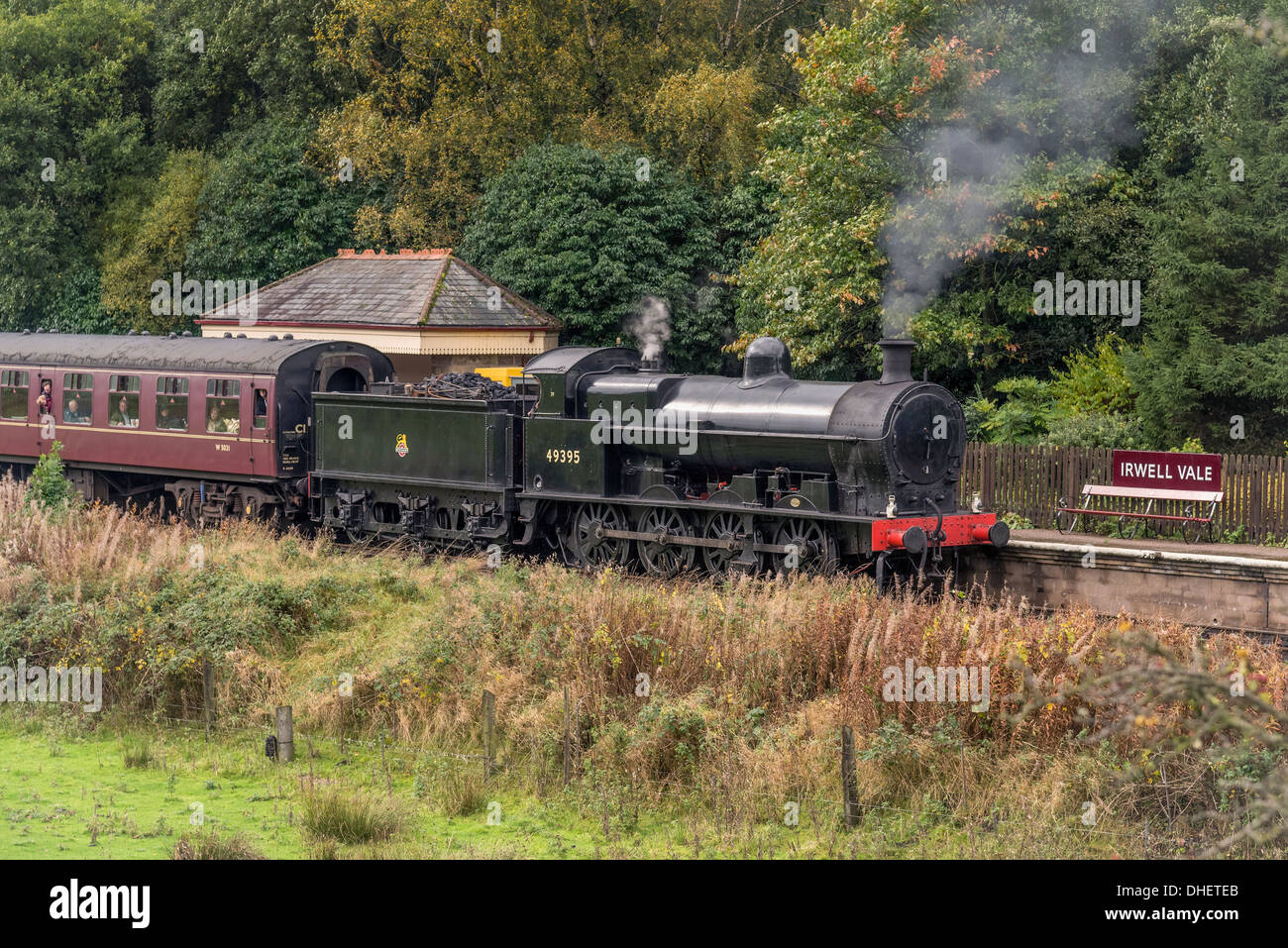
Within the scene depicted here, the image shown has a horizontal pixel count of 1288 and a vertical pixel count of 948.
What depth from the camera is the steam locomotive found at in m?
16.5

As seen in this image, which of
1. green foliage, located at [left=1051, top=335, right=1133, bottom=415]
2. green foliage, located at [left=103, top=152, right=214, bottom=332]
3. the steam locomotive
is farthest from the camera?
green foliage, located at [left=103, top=152, right=214, bottom=332]

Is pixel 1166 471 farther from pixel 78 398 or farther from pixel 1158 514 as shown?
pixel 78 398

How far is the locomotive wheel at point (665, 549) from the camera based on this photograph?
17703 millimetres

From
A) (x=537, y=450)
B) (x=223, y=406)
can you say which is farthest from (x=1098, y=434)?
(x=223, y=406)

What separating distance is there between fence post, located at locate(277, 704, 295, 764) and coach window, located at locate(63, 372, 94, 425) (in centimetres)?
1434

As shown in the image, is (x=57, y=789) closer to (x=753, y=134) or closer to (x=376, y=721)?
(x=376, y=721)

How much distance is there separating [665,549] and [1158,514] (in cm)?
717

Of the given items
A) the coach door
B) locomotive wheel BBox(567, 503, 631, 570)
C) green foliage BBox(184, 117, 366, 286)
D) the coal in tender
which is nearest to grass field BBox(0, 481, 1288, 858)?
locomotive wheel BBox(567, 503, 631, 570)

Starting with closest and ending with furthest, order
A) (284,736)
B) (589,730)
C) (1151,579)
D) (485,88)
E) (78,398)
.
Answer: (589,730) → (284,736) → (1151,579) → (78,398) → (485,88)

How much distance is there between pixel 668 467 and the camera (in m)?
18.4

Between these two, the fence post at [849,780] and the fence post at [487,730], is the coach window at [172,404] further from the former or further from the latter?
the fence post at [849,780]

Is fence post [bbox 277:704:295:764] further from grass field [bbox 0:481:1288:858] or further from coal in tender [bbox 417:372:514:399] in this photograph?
coal in tender [bbox 417:372:514:399]

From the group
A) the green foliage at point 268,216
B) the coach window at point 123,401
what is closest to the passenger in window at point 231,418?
the coach window at point 123,401

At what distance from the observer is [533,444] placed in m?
19.2
